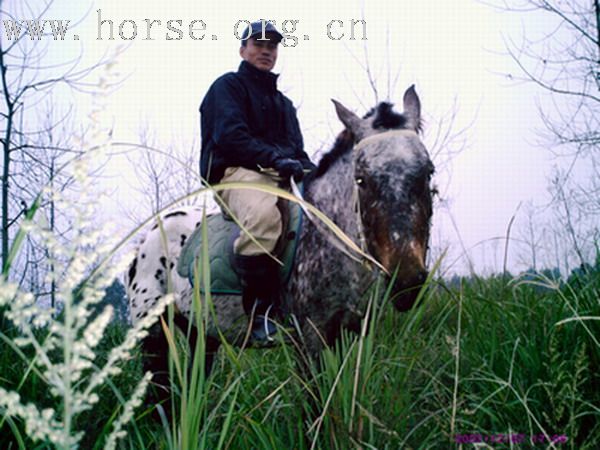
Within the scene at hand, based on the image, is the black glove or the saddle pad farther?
the saddle pad

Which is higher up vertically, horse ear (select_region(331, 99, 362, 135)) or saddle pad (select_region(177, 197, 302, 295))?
horse ear (select_region(331, 99, 362, 135))

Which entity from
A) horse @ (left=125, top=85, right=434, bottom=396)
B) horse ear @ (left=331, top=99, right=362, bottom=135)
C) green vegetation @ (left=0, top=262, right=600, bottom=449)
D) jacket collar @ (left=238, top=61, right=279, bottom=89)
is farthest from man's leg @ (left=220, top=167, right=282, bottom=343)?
jacket collar @ (left=238, top=61, right=279, bottom=89)

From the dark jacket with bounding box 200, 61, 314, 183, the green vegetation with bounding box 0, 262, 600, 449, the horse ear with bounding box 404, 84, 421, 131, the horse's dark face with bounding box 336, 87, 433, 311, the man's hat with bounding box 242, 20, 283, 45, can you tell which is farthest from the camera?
the man's hat with bounding box 242, 20, 283, 45

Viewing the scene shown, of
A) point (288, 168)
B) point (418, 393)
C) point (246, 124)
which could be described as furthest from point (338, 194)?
point (418, 393)

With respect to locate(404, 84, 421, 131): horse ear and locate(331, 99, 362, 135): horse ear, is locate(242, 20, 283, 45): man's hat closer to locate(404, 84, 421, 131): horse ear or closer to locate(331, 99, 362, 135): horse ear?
locate(331, 99, 362, 135): horse ear

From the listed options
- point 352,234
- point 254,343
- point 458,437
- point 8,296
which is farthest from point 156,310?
point 254,343

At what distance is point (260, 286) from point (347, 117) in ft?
4.51

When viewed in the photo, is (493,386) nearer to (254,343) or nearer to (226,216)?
(254,343)

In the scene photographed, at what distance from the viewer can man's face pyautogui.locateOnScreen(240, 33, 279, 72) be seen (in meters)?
4.29

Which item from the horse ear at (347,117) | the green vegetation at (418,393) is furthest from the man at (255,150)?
the green vegetation at (418,393)

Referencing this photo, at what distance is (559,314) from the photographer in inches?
127

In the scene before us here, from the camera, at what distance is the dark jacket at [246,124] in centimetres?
381

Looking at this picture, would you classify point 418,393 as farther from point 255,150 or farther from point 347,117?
point 255,150

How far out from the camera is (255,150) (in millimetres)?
3730
